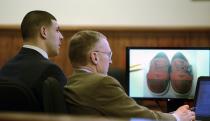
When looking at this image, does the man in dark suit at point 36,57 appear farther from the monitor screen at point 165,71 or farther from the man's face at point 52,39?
the monitor screen at point 165,71

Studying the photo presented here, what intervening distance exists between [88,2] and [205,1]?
845 mm

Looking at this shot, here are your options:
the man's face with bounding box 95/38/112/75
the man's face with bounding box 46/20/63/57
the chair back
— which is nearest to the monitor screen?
the man's face with bounding box 46/20/63/57

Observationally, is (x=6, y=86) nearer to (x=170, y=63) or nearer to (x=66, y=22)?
(x=170, y=63)

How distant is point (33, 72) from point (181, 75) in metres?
1.03

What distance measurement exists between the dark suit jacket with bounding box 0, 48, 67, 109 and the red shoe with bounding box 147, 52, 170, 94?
2.74 feet

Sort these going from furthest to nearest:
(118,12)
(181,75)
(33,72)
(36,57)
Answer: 1. (118,12)
2. (181,75)
3. (36,57)
4. (33,72)

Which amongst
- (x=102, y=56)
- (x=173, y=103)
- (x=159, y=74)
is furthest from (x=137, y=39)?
(x=102, y=56)

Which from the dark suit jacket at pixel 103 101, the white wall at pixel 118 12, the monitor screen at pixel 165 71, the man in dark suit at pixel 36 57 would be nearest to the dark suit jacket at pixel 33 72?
the man in dark suit at pixel 36 57

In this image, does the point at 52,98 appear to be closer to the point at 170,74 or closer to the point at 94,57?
the point at 94,57

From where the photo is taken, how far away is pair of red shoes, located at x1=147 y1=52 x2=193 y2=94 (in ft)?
7.29

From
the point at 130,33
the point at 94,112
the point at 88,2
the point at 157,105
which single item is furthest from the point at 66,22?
the point at 94,112

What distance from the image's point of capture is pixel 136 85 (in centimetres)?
230

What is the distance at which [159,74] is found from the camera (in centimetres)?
225

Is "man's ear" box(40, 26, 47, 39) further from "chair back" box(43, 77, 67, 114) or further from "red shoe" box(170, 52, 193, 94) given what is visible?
"red shoe" box(170, 52, 193, 94)
